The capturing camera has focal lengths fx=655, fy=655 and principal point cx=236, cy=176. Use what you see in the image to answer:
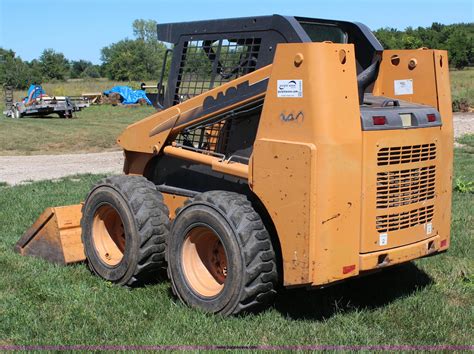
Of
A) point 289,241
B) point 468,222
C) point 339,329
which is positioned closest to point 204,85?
point 289,241

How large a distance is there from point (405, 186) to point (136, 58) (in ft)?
309

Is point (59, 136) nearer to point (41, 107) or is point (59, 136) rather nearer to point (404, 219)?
point (41, 107)

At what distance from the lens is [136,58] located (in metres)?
95.8

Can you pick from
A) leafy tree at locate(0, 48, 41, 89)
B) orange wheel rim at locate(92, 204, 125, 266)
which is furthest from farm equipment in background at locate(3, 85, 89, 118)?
leafy tree at locate(0, 48, 41, 89)

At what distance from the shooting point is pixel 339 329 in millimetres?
4375

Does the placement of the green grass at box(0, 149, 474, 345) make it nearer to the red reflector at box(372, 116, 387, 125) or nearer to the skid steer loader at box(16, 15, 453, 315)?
the skid steer loader at box(16, 15, 453, 315)

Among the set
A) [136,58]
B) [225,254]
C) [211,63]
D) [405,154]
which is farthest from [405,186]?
[136,58]

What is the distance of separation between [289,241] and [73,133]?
18.8 m

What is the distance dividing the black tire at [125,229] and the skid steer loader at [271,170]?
1 centimetres

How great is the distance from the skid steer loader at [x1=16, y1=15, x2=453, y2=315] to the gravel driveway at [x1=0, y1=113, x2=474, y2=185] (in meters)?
6.79

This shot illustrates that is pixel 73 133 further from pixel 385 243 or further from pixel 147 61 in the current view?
pixel 147 61

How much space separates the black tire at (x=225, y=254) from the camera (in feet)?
14.5

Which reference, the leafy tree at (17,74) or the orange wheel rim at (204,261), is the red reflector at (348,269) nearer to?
the orange wheel rim at (204,261)

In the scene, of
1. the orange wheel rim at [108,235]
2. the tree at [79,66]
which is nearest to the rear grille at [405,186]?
the orange wheel rim at [108,235]
